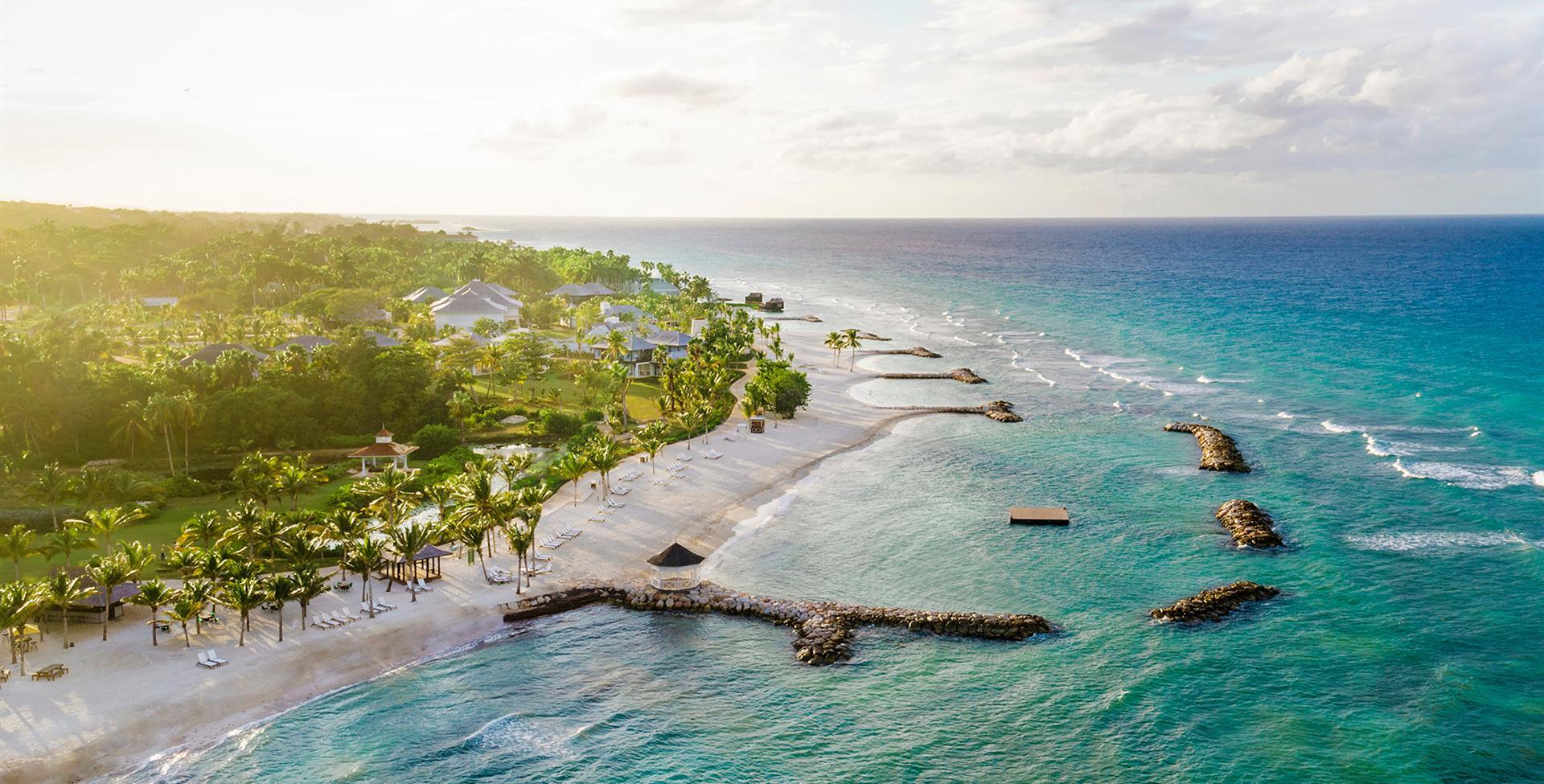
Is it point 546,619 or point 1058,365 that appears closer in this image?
point 546,619

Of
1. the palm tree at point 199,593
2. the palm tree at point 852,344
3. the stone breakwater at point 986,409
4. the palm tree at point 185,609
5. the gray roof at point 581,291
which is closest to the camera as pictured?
the palm tree at point 185,609

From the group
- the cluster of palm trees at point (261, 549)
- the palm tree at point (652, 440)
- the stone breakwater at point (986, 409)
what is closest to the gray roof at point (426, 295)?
the palm tree at point (652, 440)

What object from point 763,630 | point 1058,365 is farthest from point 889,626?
point 1058,365

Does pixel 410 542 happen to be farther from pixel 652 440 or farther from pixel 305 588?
pixel 652 440

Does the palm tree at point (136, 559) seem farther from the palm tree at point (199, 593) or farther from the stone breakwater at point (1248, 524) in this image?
the stone breakwater at point (1248, 524)

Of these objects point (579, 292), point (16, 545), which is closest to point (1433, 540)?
point (16, 545)

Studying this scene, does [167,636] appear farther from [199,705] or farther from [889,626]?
[889,626]
